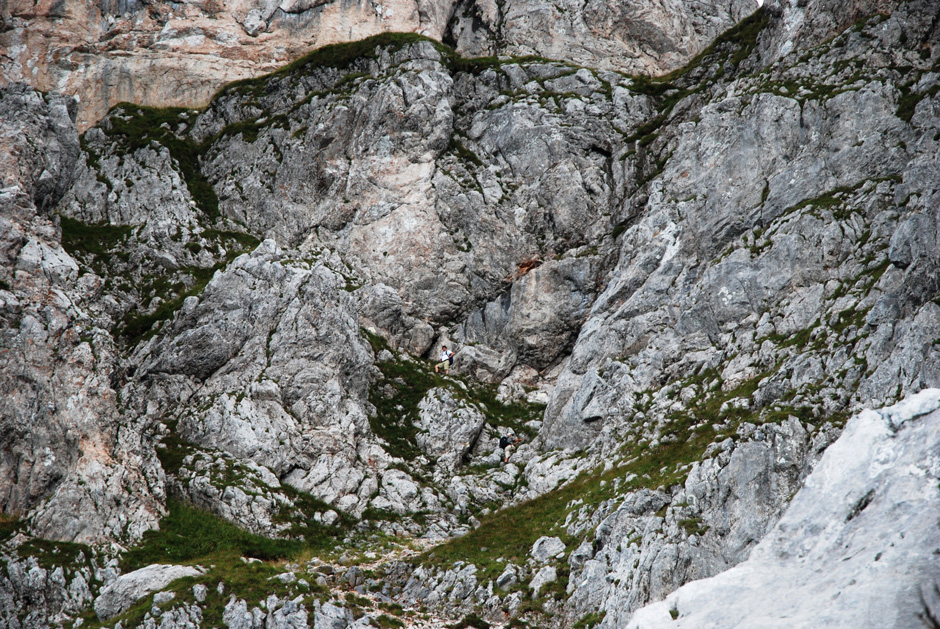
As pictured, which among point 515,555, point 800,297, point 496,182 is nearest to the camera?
point 515,555

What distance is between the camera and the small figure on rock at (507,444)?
1524 inches

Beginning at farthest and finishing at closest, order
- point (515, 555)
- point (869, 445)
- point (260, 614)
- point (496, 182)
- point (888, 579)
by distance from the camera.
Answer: point (496, 182) → point (515, 555) → point (260, 614) → point (869, 445) → point (888, 579)

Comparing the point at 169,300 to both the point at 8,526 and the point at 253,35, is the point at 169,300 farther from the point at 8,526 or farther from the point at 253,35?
the point at 253,35

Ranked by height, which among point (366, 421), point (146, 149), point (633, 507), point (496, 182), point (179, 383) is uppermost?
point (146, 149)

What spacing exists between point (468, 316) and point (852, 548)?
3707 centimetres

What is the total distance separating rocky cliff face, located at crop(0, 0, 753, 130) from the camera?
61.8 m

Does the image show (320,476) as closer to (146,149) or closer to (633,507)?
(633,507)

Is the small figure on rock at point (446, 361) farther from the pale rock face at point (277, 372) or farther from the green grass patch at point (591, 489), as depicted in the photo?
the green grass patch at point (591, 489)

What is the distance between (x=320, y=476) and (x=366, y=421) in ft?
14.8

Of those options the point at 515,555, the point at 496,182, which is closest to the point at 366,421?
the point at 515,555

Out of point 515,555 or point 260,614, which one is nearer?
point 260,614

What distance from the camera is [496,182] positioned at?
51.9 meters

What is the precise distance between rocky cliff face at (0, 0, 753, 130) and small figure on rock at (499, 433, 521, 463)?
42428 mm

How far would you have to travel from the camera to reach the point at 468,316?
48750mm
